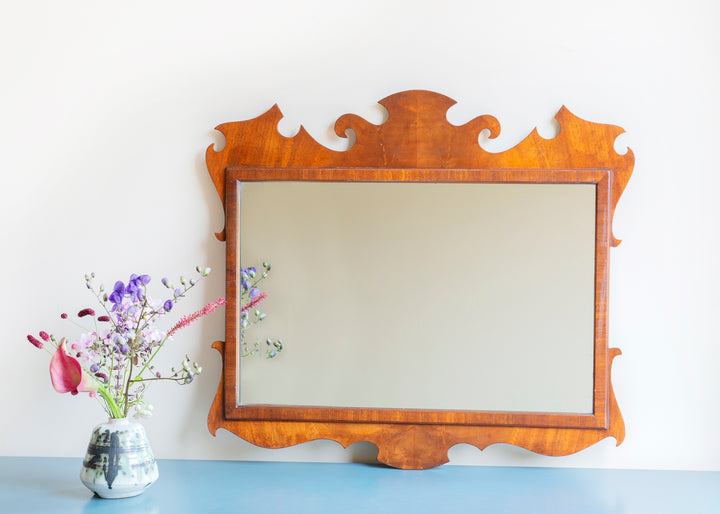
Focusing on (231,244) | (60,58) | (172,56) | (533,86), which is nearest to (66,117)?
(60,58)

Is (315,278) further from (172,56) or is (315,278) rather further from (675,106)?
(675,106)

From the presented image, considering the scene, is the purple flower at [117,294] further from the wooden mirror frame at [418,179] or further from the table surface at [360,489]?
the table surface at [360,489]

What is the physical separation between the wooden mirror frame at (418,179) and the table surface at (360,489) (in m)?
0.08

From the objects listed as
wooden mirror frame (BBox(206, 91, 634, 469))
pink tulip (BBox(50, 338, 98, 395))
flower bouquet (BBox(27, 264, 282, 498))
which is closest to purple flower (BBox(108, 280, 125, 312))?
flower bouquet (BBox(27, 264, 282, 498))

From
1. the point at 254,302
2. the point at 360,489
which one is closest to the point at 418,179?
the point at 254,302

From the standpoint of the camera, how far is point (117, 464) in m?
1.41

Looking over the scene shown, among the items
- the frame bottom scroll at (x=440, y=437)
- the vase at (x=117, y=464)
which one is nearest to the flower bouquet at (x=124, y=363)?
the vase at (x=117, y=464)

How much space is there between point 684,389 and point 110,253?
4.93 feet

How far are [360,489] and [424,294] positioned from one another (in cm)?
48

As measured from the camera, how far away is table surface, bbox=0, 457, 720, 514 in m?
1.37

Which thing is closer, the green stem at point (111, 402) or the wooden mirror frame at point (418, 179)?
the green stem at point (111, 402)

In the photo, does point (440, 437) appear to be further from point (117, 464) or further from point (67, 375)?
point (67, 375)

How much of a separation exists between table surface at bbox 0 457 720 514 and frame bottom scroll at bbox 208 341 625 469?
0.15 ft

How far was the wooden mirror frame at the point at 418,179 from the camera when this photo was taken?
62.9 inches
